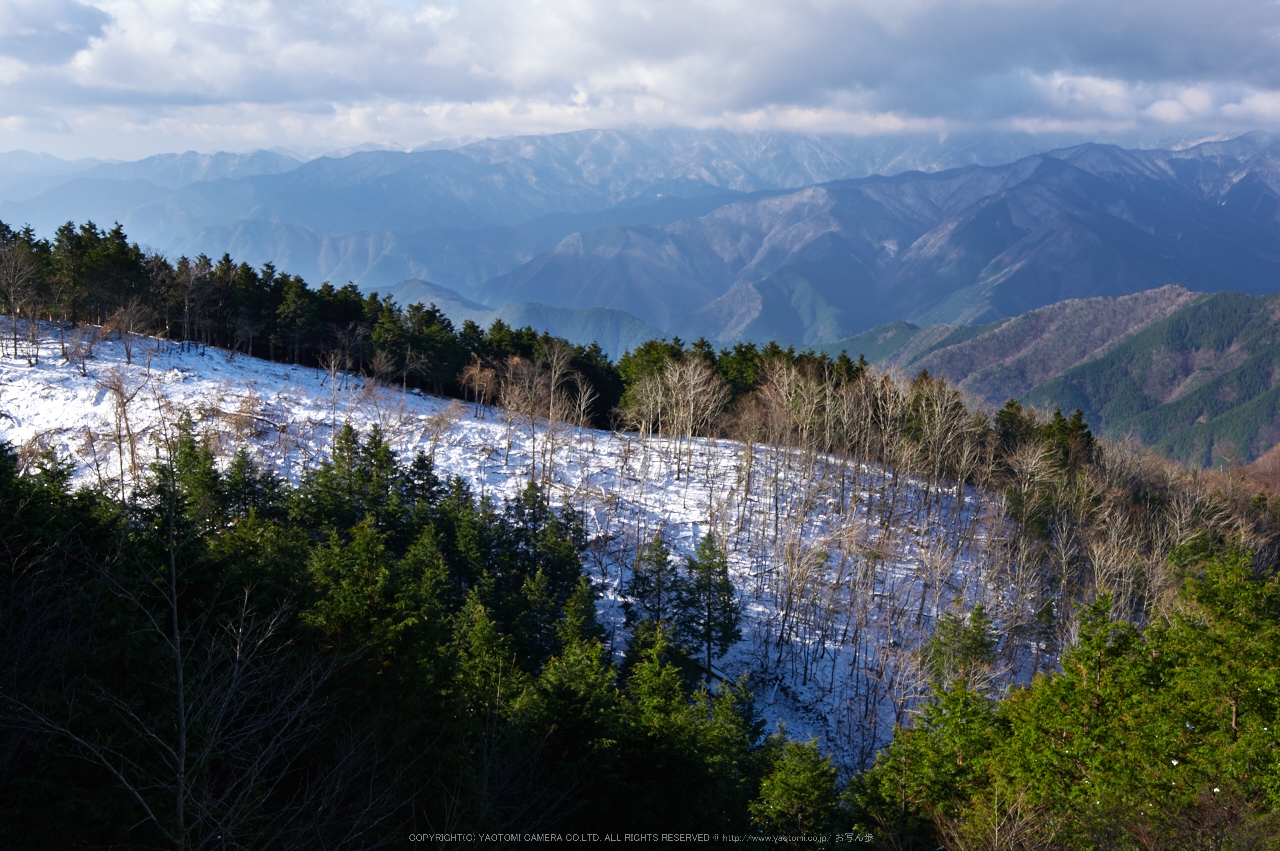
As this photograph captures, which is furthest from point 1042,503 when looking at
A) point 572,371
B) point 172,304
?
point 172,304

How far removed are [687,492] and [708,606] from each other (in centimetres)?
1604

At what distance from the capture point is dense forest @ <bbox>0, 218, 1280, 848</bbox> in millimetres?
10477

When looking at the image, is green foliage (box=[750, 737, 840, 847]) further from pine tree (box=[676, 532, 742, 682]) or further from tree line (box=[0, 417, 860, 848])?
pine tree (box=[676, 532, 742, 682])

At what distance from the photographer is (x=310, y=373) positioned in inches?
2256

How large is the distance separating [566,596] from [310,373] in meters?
35.3

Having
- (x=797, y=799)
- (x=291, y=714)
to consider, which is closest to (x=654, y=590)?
(x=797, y=799)

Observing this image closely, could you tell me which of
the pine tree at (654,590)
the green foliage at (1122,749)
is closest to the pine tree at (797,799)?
the green foliage at (1122,749)

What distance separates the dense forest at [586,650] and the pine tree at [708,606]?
22 centimetres

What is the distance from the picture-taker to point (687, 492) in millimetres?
49812

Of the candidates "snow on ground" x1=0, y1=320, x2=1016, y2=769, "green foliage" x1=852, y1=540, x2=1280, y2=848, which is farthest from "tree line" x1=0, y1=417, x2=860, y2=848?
"snow on ground" x1=0, y1=320, x2=1016, y2=769

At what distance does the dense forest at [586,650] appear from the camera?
34.4 ft

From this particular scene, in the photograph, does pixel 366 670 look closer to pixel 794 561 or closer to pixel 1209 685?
pixel 1209 685

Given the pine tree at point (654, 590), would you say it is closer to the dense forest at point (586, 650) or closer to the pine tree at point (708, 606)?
the dense forest at point (586, 650)

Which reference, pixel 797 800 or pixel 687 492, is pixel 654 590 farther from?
pixel 797 800
